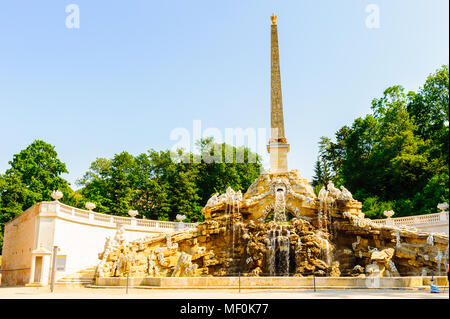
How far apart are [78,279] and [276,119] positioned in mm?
19851

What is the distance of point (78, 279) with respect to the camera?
81.3 feet

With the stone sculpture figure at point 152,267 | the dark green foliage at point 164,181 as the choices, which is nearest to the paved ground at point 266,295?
the stone sculpture figure at point 152,267

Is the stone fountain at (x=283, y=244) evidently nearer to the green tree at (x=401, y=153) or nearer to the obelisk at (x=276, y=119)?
the obelisk at (x=276, y=119)

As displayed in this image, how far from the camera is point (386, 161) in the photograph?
4072cm

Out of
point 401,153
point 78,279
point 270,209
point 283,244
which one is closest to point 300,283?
point 283,244

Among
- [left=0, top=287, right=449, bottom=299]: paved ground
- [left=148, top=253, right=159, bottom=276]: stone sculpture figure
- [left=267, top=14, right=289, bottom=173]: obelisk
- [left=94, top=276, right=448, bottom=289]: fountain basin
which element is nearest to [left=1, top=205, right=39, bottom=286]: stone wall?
[left=148, top=253, right=159, bottom=276]: stone sculpture figure

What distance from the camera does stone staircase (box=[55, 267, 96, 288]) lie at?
23.7 meters

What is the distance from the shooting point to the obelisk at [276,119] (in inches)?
1332

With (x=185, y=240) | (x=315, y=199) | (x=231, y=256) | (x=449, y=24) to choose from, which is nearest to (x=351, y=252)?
(x=315, y=199)
